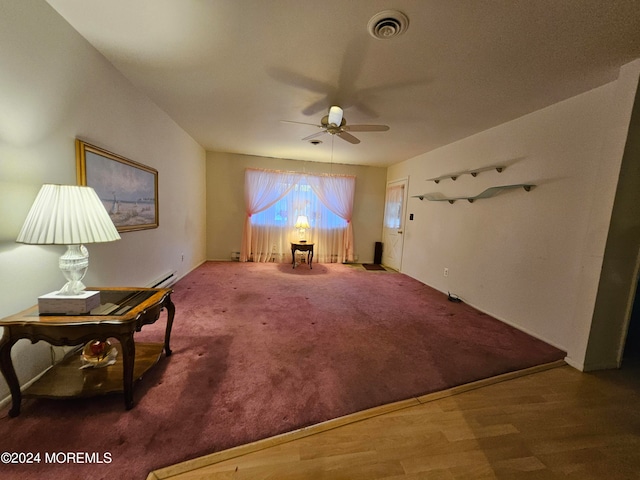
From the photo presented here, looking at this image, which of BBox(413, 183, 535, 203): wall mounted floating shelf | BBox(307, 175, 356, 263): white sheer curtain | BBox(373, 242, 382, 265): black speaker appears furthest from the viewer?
BBox(373, 242, 382, 265): black speaker

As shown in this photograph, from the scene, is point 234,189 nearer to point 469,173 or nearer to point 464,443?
point 469,173

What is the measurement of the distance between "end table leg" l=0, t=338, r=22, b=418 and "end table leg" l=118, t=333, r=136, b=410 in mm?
466

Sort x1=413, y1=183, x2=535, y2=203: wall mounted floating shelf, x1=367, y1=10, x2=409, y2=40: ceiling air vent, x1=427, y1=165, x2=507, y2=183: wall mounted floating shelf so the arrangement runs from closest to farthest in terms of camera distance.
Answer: x1=367, y1=10, x2=409, y2=40: ceiling air vent, x1=413, y1=183, x2=535, y2=203: wall mounted floating shelf, x1=427, y1=165, x2=507, y2=183: wall mounted floating shelf

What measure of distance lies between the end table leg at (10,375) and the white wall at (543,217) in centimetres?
371

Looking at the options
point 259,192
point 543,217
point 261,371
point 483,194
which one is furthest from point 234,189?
point 543,217

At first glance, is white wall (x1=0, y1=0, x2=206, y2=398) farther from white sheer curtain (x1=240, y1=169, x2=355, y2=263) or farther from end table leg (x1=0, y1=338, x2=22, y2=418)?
white sheer curtain (x1=240, y1=169, x2=355, y2=263)

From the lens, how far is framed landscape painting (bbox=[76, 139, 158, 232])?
1.77 m

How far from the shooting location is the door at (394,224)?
15.9ft

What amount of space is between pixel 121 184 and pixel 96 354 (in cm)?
148

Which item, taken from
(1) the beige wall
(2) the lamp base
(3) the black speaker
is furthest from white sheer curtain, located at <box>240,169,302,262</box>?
(2) the lamp base

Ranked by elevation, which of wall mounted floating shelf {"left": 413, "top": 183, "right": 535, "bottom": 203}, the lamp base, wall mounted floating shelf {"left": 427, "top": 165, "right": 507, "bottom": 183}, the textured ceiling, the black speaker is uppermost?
the textured ceiling

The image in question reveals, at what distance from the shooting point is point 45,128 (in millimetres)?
1458

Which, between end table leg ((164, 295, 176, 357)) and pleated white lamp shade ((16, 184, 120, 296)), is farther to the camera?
end table leg ((164, 295, 176, 357))

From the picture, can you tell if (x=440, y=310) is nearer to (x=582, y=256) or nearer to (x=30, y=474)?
(x=582, y=256)
